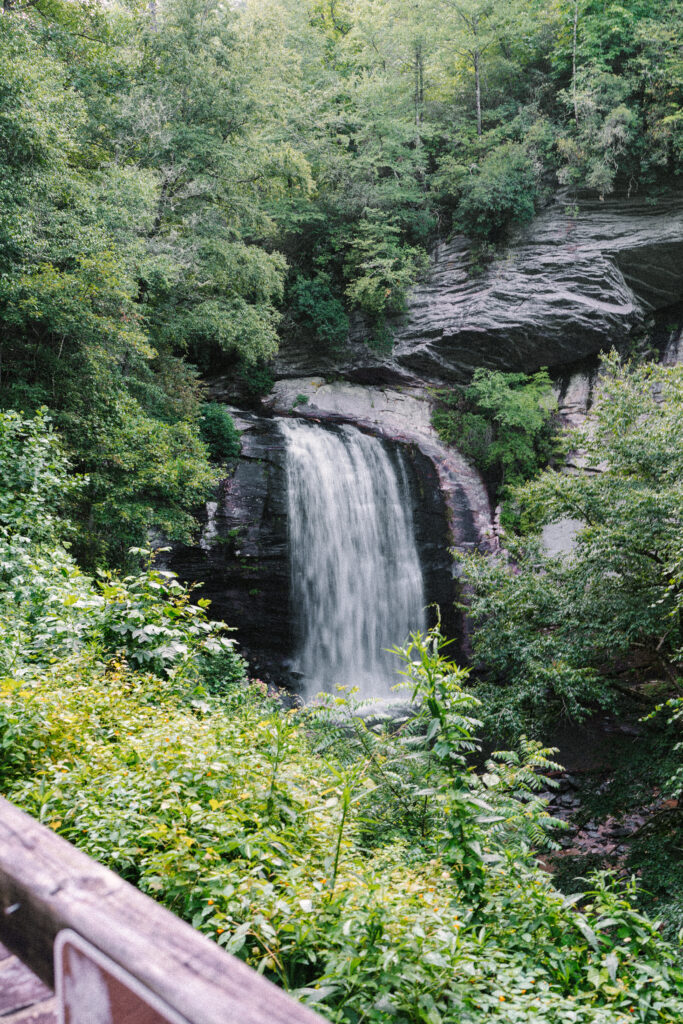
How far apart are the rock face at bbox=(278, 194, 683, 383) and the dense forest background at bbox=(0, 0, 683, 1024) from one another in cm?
56

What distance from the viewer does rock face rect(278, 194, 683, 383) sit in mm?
16250

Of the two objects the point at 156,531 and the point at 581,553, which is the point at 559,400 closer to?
the point at 581,553

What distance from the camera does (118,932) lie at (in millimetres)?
958

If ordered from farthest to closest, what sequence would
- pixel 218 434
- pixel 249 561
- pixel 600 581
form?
pixel 218 434
pixel 249 561
pixel 600 581

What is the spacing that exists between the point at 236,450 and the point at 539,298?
30.4ft

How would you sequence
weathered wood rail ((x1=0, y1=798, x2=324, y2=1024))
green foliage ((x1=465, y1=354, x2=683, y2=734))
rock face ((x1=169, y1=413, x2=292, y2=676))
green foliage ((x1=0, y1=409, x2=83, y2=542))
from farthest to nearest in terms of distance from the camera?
rock face ((x1=169, y1=413, x2=292, y2=676)), green foliage ((x1=465, y1=354, x2=683, y2=734)), green foliage ((x1=0, y1=409, x2=83, y2=542)), weathered wood rail ((x1=0, y1=798, x2=324, y2=1024))

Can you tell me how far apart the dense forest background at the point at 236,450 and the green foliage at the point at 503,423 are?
4.4 inches

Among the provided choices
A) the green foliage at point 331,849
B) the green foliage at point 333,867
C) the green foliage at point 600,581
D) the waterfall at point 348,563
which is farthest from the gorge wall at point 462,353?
the green foliage at point 333,867

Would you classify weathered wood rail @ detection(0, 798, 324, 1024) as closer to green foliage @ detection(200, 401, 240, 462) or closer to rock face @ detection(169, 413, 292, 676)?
rock face @ detection(169, 413, 292, 676)

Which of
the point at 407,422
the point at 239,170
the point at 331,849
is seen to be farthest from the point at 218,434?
the point at 331,849

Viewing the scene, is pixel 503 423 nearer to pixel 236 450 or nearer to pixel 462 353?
pixel 462 353

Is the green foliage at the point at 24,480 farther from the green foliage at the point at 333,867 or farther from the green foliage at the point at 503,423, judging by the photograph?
the green foliage at the point at 503,423

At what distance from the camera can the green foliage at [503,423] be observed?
16125 millimetres

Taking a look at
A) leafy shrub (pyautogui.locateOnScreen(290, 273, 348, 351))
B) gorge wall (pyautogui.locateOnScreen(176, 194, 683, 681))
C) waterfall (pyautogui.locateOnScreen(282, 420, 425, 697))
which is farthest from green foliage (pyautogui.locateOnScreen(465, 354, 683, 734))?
leafy shrub (pyautogui.locateOnScreen(290, 273, 348, 351))
